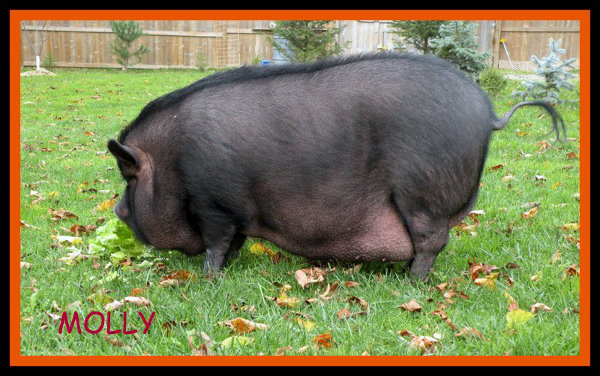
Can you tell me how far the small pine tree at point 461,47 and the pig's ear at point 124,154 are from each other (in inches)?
283

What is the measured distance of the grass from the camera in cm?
286

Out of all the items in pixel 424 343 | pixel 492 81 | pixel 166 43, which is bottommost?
pixel 424 343

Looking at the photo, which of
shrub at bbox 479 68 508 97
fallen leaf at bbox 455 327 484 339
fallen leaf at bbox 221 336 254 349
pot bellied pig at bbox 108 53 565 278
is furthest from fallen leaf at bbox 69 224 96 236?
shrub at bbox 479 68 508 97

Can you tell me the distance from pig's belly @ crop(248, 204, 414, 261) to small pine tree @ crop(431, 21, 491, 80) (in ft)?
22.8

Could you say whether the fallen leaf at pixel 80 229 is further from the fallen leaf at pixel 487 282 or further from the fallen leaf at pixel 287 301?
the fallen leaf at pixel 487 282

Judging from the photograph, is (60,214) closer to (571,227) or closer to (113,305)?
(113,305)

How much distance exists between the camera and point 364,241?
3.57 metres

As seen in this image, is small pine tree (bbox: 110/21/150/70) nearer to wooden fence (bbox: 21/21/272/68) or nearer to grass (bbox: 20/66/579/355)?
wooden fence (bbox: 21/21/272/68)

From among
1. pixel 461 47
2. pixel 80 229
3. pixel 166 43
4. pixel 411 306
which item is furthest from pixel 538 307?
pixel 166 43

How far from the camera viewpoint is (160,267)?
3.97 meters

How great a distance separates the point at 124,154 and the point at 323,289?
143 centimetres

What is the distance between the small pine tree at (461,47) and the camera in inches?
388

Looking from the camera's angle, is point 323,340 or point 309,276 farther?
point 309,276
